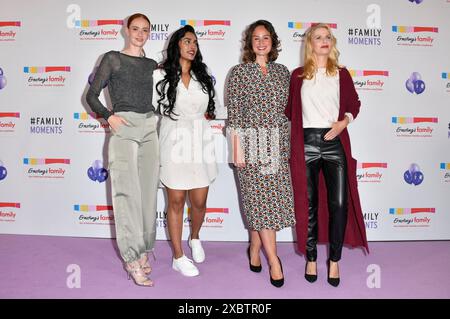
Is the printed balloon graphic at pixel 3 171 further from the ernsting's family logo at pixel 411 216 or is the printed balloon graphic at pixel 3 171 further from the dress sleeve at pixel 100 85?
the ernsting's family logo at pixel 411 216

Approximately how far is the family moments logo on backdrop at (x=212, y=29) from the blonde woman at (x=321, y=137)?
3.98 ft

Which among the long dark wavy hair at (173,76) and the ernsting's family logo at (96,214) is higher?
the long dark wavy hair at (173,76)

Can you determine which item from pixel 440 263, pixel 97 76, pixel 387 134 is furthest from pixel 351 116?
pixel 97 76

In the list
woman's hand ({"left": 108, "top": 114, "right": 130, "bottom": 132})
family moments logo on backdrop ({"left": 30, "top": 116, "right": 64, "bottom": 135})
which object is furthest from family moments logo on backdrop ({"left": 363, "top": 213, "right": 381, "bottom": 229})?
family moments logo on backdrop ({"left": 30, "top": 116, "right": 64, "bottom": 135})

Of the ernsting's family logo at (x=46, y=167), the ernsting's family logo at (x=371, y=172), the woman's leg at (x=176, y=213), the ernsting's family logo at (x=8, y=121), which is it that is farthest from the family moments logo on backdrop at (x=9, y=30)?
the ernsting's family logo at (x=371, y=172)

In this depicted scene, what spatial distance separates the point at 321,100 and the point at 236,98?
0.56 metres

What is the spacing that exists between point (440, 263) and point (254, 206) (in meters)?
1.69

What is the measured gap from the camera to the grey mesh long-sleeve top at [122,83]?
2398 millimetres

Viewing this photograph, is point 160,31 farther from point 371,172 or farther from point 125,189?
point 371,172

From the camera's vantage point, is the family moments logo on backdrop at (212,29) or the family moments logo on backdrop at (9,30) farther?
the family moments logo on backdrop at (9,30)

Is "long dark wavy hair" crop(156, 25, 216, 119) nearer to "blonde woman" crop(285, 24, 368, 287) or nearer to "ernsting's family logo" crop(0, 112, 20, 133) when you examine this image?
"blonde woman" crop(285, 24, 368, 287)

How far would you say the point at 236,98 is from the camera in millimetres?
2484

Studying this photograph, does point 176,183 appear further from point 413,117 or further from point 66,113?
point 413,117

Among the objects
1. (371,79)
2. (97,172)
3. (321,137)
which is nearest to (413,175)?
(371,79)
